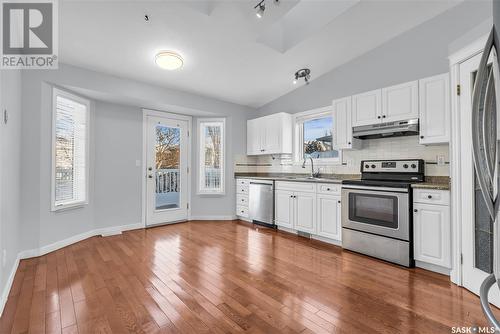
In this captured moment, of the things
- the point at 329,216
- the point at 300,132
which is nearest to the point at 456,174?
the point at 329,216

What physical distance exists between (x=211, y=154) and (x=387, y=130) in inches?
130

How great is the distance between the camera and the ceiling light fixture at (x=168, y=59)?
125 inches

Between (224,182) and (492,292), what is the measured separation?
13.3 ft

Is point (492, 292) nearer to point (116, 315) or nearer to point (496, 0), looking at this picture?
point (496, 0)

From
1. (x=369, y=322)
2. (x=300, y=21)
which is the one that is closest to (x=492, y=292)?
(x=369, y=322)

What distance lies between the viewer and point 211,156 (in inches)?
201

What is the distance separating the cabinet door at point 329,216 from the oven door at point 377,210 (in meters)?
0.13

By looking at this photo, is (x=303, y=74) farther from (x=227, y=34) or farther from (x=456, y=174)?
(x=456, y=174)

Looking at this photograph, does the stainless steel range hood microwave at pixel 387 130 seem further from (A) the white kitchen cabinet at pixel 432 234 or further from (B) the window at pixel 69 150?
(B) the window at pixel 69 150

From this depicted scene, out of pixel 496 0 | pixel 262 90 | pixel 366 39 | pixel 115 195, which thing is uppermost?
pixel 366 39

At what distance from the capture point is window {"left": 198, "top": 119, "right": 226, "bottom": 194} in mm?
5043

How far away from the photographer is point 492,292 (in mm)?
1918

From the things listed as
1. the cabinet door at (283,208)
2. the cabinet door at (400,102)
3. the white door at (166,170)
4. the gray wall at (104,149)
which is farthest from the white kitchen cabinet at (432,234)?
the white door at (166,170)

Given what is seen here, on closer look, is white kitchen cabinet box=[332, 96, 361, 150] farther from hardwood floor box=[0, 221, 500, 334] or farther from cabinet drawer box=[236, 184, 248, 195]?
cabinet drawer box=[236, 184, 248, 195]
